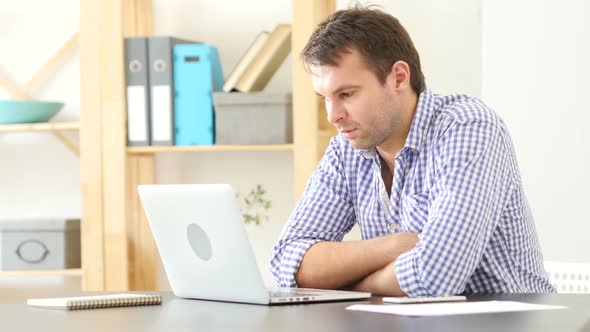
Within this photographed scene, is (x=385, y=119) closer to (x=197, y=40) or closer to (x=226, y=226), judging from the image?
(x=226, y=226)

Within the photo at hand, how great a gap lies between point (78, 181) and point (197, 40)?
67 centimetres

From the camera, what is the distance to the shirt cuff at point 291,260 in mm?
1958

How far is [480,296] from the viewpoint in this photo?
173cm

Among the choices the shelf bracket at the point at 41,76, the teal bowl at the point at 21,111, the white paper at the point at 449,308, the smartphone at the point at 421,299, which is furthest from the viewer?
the shelf bracket at the point at 41,76

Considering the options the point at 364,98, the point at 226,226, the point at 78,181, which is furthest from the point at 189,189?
the point at 78,181

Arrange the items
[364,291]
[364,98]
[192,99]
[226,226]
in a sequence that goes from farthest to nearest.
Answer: [192,99], [364,98], [364,291], [226,226]

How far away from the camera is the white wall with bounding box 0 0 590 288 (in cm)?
276

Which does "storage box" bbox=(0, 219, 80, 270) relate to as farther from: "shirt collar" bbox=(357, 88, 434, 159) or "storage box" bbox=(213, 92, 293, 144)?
"shirt collar" bbox=(357, 88, 434, 159)

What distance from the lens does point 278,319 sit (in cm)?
140

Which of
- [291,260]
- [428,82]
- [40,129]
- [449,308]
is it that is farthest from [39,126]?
[449,308]

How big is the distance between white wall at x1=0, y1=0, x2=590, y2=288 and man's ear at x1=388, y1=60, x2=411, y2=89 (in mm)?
836

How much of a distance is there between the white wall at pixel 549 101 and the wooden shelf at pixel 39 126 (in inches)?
53.9

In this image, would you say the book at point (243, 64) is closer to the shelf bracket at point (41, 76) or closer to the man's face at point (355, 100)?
the shelf bracket at point (41, 76)

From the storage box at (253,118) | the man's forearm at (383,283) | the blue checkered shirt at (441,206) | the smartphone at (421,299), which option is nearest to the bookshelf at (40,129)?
the storage box at (253,118)
